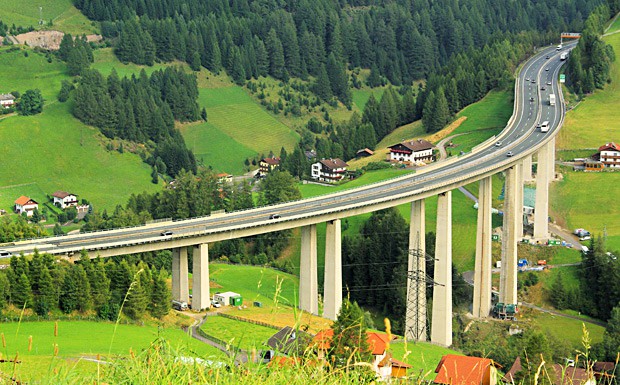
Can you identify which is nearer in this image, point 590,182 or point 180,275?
point 180,275

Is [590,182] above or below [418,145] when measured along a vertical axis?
below

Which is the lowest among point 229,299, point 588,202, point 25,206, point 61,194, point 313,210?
point 61,194

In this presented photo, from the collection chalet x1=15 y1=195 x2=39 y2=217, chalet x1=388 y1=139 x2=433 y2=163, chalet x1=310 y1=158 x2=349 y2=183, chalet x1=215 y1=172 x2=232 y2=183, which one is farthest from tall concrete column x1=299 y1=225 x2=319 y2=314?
chalet x1=15 y1=195 x2=39 y2=217

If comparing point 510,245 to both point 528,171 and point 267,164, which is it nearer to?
point 528,171

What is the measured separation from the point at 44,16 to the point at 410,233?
133346mm

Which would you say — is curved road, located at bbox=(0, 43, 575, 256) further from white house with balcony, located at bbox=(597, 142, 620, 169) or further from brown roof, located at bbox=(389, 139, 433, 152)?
brown roof, located at bbox=(389, 139, 433, 152)

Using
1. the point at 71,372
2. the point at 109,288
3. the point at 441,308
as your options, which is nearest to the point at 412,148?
the point at 441,308

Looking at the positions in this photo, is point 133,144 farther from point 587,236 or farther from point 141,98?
point 587,236

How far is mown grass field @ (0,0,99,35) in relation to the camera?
187750 mm

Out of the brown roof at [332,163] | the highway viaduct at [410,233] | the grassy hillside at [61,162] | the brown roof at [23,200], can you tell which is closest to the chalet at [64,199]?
the grassy hillside at [61,162]

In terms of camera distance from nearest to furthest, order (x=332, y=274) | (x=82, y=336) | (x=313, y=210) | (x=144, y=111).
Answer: (x=82, y=336), (x=332, y=274), (x=313, y=210), (x=144, y=111)

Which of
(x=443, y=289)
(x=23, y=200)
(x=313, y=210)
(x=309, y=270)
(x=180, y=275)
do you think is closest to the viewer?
(x=180, y=275)

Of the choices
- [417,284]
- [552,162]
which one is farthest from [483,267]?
[552,162]

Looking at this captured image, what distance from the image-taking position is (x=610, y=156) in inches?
4488
